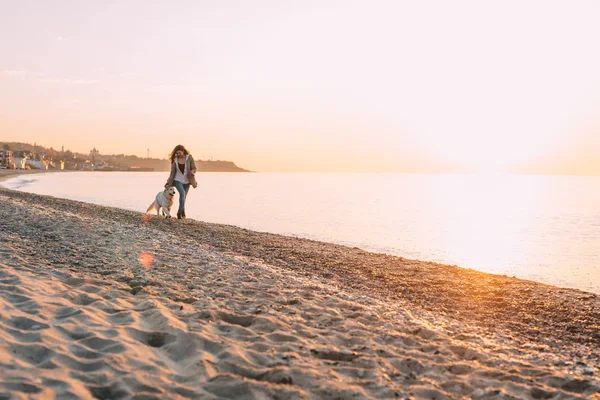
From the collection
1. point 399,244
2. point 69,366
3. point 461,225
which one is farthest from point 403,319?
point 461,225

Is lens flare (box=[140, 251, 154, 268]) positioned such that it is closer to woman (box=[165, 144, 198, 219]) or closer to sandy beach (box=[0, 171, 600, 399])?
sandy beach (box=[0, 171, 600, 399])

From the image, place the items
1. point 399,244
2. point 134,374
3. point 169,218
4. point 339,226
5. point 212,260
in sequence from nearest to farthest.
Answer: point 134,374, point 212,260, point 169,218, point 399,244, point 339,226

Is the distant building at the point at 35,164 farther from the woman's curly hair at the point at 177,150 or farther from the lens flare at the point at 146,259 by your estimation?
the lens flare at the point at 146,259

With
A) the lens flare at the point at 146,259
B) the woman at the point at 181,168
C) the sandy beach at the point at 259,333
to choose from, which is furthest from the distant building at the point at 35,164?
the sandy beach at the point at 259,333

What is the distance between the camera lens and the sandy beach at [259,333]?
13.2 feet

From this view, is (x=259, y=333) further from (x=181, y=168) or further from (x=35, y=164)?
(x=35, y=164)

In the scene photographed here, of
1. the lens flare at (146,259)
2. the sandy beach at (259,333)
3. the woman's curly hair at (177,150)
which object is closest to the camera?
the sandy beach at (259,333)

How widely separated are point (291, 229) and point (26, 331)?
21.6 metres

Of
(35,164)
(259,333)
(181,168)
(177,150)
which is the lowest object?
(259,333)

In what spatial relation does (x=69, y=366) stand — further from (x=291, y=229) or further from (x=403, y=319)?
(x=291, y=229)

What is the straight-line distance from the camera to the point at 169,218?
1780 centimetres

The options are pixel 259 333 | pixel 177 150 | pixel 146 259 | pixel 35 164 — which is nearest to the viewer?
pixel 259 333

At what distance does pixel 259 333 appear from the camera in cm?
521

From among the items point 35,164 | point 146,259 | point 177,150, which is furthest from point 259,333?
point 35,164
